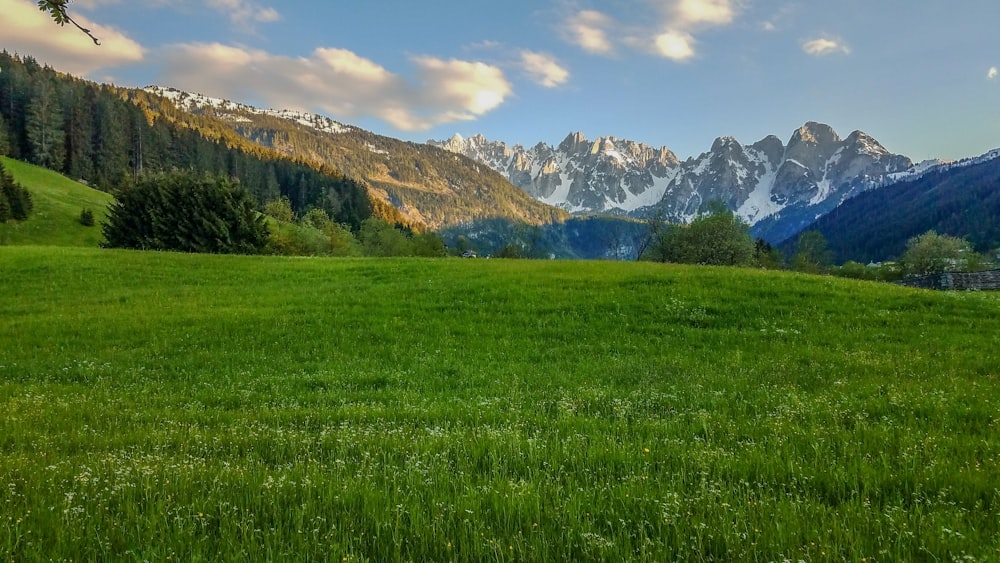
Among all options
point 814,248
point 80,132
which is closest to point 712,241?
point 814,248

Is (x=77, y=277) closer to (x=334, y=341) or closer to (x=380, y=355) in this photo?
(x=334, y=341)

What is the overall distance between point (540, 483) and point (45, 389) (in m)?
12.2

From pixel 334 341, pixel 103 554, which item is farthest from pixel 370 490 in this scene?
pixel 334 341

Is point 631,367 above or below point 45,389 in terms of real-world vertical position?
above

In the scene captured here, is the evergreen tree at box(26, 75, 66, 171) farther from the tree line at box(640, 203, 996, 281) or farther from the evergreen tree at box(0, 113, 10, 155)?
the tree line at box(640, 203, 996, 281)

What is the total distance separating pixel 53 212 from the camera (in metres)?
90.5

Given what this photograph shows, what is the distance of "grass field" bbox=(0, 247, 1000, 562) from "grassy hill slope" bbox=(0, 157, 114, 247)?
3318 inches

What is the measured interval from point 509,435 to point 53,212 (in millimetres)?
118013

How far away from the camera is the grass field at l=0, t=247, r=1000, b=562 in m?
3.95

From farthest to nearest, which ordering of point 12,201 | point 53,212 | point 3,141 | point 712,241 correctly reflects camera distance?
1. point 3,141
2. point 712,241
3. point 53,212
4. point 12,201

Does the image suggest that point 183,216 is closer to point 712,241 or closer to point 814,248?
point 712,241

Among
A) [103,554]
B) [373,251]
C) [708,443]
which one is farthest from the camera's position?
[373,251]

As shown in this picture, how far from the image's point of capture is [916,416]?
766 cm

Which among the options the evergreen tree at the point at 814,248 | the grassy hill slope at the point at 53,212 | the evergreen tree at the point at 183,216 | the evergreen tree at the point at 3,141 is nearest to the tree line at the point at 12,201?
the grassy hill slope at the point at 53,212
